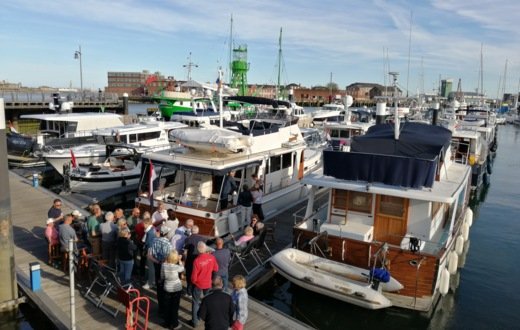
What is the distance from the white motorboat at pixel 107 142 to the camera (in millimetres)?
21750

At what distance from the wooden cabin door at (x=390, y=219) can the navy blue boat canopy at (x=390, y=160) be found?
639 millimetres

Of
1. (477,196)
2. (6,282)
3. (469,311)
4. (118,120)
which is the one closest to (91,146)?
(118,120)

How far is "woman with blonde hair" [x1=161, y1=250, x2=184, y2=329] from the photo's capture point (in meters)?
7.28

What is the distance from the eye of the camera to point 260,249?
1212cm

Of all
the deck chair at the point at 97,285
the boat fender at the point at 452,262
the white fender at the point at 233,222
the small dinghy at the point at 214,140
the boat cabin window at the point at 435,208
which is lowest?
the boat fender at the point at 452,262

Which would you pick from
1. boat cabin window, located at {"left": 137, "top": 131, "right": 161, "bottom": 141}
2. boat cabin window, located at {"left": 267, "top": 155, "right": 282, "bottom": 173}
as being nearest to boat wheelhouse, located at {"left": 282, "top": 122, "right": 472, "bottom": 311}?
boat cabin window, located at {"left": 267, "top": 155, "right": 282, "bottom": 173}

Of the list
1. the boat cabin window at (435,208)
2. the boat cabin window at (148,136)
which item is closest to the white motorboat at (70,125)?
the boat cabin window at (148,136)

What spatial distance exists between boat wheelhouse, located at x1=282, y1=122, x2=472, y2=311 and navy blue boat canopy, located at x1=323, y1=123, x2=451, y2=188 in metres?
0.02

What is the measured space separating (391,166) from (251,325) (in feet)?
17.0

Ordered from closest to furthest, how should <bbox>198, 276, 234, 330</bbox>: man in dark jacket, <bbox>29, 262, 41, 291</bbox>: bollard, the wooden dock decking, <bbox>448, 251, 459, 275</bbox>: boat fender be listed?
<bbox>198, 276, 234, 330</bbox>: man in dark jacket < the wooden dock decking < <bbox>29, 262, 41, 291</bbox>: bollard < <bbox>448, 251, 459, 275</bbox>: boat fender

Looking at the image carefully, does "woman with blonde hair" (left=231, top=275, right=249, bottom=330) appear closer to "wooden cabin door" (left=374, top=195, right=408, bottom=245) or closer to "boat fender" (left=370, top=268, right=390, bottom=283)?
"boat fender" (left=370, top=268, right=390, bottom=283)

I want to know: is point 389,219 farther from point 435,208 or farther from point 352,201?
point 435,208

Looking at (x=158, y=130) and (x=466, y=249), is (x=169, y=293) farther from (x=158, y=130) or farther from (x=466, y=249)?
(x=158, y=130)

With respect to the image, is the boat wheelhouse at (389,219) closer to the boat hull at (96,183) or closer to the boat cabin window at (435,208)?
the boat cabin window at (435,208)
